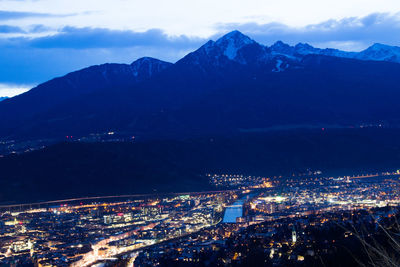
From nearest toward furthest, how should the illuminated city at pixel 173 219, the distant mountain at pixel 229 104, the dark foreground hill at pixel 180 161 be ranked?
the illuminated city at pixel 173 219 → the dark foreground hill at pixel 180 161 → the distant mountain at pixel 229 104

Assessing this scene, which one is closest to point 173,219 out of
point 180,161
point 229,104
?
point 180,161

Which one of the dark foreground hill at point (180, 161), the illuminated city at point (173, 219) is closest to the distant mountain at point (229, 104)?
the dark foreground hill at point (180, 161)

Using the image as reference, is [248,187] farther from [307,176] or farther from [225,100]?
[225,100]

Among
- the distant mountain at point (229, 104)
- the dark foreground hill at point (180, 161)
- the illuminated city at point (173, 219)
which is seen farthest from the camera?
the distant mountain at point (229, 104)

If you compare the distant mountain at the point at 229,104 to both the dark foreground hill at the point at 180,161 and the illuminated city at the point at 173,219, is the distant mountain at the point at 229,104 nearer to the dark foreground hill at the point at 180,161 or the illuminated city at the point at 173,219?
the dark foreground hill at the point at 180,161

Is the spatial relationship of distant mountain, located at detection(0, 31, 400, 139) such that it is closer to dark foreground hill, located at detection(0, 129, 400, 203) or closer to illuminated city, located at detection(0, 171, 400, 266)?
dark foreground hill, located at detection(0, 129, 400, 203)

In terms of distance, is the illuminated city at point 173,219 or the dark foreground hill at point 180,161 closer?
the illuminated city at point 173,219

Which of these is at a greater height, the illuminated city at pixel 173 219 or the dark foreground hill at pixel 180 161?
the dark foreground hill at pixel 180 161
